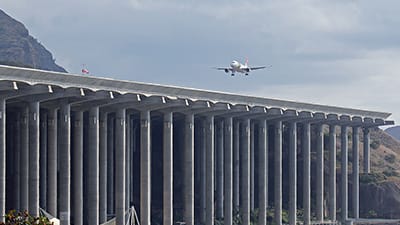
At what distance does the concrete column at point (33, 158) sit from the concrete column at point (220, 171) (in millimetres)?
50161

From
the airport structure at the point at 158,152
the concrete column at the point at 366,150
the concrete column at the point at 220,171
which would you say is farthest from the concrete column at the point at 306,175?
the concrete column at the point at 366,150

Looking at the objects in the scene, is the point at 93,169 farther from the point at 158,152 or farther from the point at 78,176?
the point at 158,152

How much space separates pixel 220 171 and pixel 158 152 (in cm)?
1125

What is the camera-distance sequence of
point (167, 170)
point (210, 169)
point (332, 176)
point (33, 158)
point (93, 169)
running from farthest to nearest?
point (332, 176)
point (210, 169)
point (167, 170)
point (93, 169)
point (33, 158)

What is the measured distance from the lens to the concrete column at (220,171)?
484 ft

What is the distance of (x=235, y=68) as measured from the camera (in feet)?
481

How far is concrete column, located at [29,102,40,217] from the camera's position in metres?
99.6

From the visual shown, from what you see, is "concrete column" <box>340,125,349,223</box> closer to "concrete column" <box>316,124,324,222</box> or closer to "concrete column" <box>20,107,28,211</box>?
"concrete column" <box>316,124,324,222</box>

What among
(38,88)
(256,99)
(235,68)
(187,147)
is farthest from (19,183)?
(235,68)

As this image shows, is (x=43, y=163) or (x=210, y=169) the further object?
(x=210, y=169)

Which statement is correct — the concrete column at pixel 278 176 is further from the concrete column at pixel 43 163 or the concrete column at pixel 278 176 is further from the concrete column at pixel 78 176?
the concrete column at pixel 78 176

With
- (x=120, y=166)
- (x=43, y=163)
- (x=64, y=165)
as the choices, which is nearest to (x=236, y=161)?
(x=43, y=163)

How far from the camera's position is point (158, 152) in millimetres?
154250

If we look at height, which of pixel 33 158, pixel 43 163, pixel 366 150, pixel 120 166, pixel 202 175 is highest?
pixel 366 150
